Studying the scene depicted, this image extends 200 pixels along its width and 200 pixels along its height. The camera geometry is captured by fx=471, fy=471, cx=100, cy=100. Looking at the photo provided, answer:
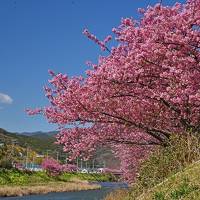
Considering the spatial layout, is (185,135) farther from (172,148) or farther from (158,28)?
(158,28)

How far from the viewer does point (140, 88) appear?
16891mm

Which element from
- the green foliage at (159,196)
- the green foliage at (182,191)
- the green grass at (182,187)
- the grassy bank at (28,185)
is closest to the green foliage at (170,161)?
the green grass at (182,187)

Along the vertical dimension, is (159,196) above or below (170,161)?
below

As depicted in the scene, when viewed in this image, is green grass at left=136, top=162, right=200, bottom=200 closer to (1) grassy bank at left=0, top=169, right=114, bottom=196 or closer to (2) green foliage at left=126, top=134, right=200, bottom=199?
(2) green foliage at left=126, top=134, right=200, bottom=199

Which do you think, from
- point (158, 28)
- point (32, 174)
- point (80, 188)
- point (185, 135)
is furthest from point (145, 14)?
point (32, 174)

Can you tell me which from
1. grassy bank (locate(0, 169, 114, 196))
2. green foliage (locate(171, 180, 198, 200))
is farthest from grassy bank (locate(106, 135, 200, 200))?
grassy bank (locate(0, 169, 114, 196))

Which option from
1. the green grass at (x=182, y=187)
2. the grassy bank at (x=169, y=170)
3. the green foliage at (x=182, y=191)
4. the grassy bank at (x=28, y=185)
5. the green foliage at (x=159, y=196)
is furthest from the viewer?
the grassy bank at (x=28, y=185)

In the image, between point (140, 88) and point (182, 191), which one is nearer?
point (182, 191)

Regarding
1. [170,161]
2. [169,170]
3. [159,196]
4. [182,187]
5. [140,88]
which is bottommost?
[159,196]

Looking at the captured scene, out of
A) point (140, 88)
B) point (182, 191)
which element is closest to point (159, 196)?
point (182, 191)

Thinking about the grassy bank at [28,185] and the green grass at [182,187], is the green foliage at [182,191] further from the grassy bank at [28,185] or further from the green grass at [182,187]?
the grassy bank at [28,185]

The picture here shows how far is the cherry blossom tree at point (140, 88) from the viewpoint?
15367 mm

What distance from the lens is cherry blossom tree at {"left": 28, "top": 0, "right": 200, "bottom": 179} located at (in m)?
15.4

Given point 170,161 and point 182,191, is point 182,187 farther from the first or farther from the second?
point 170,161
